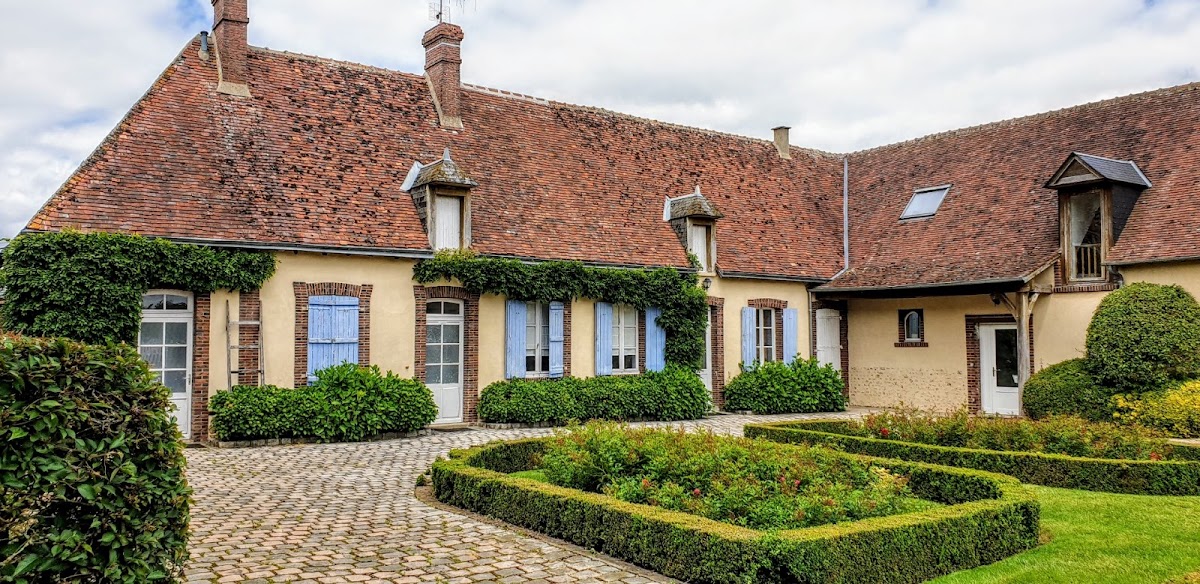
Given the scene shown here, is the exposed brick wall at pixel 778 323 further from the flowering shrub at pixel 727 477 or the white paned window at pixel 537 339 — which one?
the flowering shrub at pixel 727 477

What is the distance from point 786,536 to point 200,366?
10.3m

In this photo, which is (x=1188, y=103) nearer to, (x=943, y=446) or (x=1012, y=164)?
(x=1012, y=164)

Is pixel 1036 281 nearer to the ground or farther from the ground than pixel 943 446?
farther from the ground

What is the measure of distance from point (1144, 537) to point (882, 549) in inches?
103

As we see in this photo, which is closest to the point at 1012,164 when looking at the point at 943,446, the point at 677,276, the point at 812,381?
the point at 812,381

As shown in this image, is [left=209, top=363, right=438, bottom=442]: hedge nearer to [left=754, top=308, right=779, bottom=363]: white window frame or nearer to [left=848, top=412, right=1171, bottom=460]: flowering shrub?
[left=848, top=412, right=1171, bottom=460]: flowering shrub

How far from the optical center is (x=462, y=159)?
17.4 meters

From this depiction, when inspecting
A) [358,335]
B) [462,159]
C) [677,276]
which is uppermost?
[462,159]

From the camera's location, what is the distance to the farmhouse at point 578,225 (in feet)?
46.6

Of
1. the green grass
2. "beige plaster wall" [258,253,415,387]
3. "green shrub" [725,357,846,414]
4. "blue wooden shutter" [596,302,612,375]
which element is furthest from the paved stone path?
"green shrub" [725,357,846,414]

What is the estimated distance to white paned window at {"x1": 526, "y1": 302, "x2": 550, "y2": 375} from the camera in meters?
16.7

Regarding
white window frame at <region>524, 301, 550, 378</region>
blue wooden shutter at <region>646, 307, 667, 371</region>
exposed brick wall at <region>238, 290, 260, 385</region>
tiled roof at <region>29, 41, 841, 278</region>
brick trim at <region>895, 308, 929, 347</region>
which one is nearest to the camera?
exposed brick wall at <region>238, 290, 260, 385</region>

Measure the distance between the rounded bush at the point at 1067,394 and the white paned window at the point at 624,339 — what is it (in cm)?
704

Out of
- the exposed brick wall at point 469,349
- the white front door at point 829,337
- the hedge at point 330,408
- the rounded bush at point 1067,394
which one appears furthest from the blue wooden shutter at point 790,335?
the hedge at point 330,408
